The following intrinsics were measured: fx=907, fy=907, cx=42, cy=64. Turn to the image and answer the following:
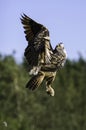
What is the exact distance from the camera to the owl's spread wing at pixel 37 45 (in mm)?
16156

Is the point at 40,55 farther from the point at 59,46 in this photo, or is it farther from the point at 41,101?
the point at 41,101

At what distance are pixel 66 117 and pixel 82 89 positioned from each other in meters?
7.16

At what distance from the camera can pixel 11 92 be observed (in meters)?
59.7

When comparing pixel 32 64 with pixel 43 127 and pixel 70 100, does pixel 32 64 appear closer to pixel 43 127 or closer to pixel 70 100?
pixel 43 127

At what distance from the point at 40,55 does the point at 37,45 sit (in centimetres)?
19

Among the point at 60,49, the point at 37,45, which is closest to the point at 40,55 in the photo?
the point at 37,45

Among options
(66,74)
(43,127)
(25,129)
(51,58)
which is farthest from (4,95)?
(51,58)

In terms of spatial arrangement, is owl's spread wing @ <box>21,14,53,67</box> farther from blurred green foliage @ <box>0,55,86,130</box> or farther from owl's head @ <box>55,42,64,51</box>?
blurred green foliage @ <box>0,55,86,130</box>

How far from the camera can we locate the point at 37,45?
641 inches

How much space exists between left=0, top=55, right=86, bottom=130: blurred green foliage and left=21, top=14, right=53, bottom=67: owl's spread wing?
29.3m

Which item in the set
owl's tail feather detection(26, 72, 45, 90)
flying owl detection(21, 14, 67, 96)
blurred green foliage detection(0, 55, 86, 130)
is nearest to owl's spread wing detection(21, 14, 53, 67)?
flying owl detection(21, 14, 67, 96)

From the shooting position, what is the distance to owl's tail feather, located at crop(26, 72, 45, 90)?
15.5 m

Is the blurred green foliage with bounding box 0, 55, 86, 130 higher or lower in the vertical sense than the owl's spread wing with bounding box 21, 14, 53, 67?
lower

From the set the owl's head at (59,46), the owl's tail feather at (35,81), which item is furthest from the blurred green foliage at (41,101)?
the owl's tail feather at (35,81)
